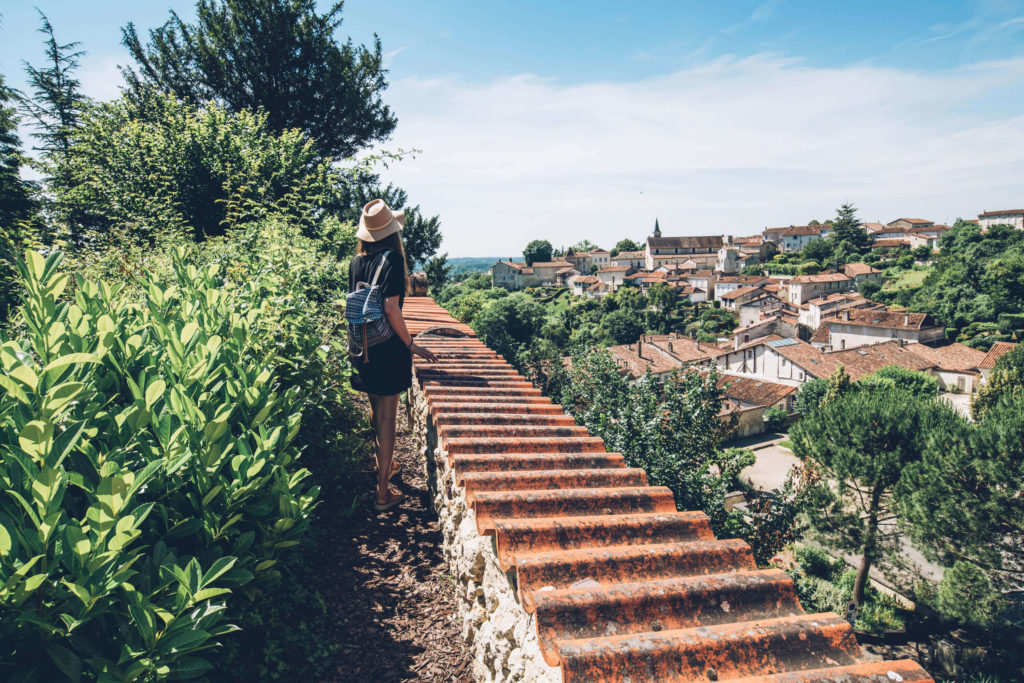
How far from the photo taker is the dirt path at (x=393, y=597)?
2.84 meters

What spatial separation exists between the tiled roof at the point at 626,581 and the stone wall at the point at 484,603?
79mm

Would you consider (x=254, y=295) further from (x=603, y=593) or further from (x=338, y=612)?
(x=603, y=593)

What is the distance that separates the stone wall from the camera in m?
2.07

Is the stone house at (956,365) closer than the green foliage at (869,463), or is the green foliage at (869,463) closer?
the green foliage at (869,463)

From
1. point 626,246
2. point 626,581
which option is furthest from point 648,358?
point 626,246

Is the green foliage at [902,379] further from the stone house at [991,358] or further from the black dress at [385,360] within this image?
the black dress at [385,360]

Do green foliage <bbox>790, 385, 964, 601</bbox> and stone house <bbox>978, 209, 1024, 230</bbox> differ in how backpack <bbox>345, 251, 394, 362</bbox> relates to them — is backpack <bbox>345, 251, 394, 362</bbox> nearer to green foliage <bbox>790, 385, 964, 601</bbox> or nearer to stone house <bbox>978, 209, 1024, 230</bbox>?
green foliage <bbox>790, 385, 964, 601</bbox>

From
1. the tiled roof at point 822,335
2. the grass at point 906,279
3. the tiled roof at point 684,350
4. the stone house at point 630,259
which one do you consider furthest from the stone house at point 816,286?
the stone house at point 630,259

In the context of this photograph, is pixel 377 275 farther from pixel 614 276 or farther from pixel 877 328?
pixel 614 276

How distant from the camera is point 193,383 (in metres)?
2.46

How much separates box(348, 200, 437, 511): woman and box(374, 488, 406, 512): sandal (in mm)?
87

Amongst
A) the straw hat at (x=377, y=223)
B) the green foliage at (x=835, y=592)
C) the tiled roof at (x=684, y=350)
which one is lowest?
the green foliage at (x=835, y=592)

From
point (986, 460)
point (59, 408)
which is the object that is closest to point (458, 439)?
point (59, 408)

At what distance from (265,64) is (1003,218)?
5166 inches
